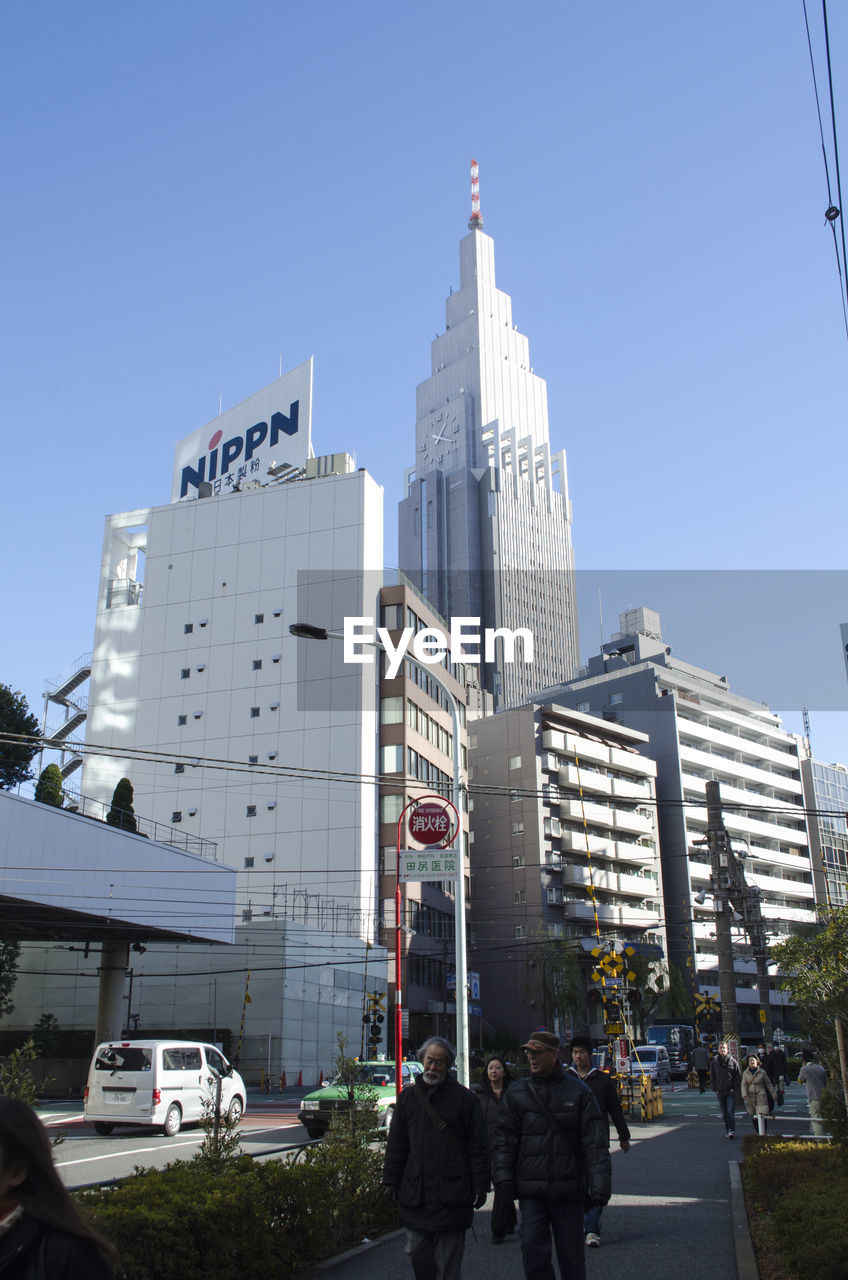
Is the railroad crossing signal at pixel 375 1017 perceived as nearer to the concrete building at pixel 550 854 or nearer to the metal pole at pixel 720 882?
the metal pole at pixel 720 882

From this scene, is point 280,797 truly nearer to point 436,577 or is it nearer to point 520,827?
point 520,827

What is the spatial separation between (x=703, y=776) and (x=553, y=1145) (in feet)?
315

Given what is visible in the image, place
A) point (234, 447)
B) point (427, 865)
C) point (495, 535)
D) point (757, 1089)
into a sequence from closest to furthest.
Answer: point (427, 865)
point (757, 1089)
point (234, 447)
point (495, 535)

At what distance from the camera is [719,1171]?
15508 millimetres

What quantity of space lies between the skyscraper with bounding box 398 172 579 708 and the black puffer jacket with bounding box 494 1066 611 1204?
15073cm

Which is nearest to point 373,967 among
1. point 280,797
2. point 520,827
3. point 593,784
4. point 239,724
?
point 280,797

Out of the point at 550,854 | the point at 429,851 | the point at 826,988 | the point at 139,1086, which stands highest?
the point at 550,854

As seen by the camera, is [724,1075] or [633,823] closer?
[724,1075]

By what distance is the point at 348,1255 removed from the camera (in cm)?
912

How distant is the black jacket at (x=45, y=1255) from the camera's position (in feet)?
9.00

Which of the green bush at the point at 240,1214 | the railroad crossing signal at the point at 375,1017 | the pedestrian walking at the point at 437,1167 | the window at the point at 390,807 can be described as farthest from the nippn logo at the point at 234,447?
the pedestrian walking at the point at 437,1167

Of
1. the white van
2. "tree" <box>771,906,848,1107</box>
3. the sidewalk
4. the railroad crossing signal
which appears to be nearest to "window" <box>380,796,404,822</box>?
the railroad crossing signal

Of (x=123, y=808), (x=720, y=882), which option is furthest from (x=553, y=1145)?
(x=123, y=808)

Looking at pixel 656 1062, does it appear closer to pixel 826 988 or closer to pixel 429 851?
pixel 429 851
